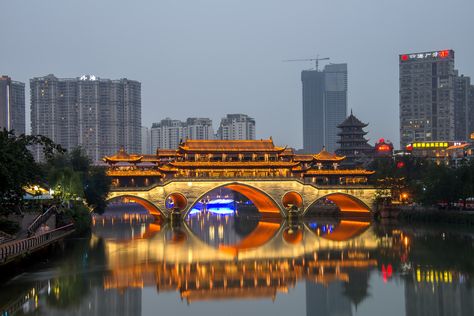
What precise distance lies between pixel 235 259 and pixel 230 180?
1220 inches

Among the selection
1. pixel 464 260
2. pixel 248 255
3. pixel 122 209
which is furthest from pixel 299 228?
pixel 122 209

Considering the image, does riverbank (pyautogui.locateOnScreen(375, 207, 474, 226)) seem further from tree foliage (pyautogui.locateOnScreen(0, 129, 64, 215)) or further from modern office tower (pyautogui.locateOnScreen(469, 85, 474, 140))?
modern office tower (pyautogui.locateOnScreen(469, 85, 474, 140))

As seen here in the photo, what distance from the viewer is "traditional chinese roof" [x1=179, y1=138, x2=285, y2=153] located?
74.2m

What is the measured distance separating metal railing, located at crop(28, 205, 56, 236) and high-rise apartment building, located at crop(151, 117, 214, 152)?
115751 mm

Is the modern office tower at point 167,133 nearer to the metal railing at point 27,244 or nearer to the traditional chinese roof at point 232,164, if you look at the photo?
the traditional chinese roof at point 232,164

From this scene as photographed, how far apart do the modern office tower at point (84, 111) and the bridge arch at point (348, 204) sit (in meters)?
71.7

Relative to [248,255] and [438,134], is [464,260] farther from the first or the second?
[438,134]

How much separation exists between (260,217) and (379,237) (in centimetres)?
2966

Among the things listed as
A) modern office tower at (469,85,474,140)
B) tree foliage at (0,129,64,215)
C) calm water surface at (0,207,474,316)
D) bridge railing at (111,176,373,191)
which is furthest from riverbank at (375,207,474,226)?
modern office tower at (469,85,474,140)

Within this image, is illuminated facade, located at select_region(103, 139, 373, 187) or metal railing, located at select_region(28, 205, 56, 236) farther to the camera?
illuminated facade, located at select_region(103, 139, 373, 187)

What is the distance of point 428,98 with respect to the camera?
162m

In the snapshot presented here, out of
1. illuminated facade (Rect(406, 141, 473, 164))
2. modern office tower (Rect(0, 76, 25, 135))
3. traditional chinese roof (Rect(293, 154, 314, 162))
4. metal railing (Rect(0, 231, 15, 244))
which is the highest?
modern office tower (Rect(0, 76, 25, 135))

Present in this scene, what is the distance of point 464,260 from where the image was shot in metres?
37.9

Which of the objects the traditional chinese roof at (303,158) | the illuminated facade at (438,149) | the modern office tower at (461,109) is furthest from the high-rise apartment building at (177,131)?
the traditional chinese roof at (303,158)
